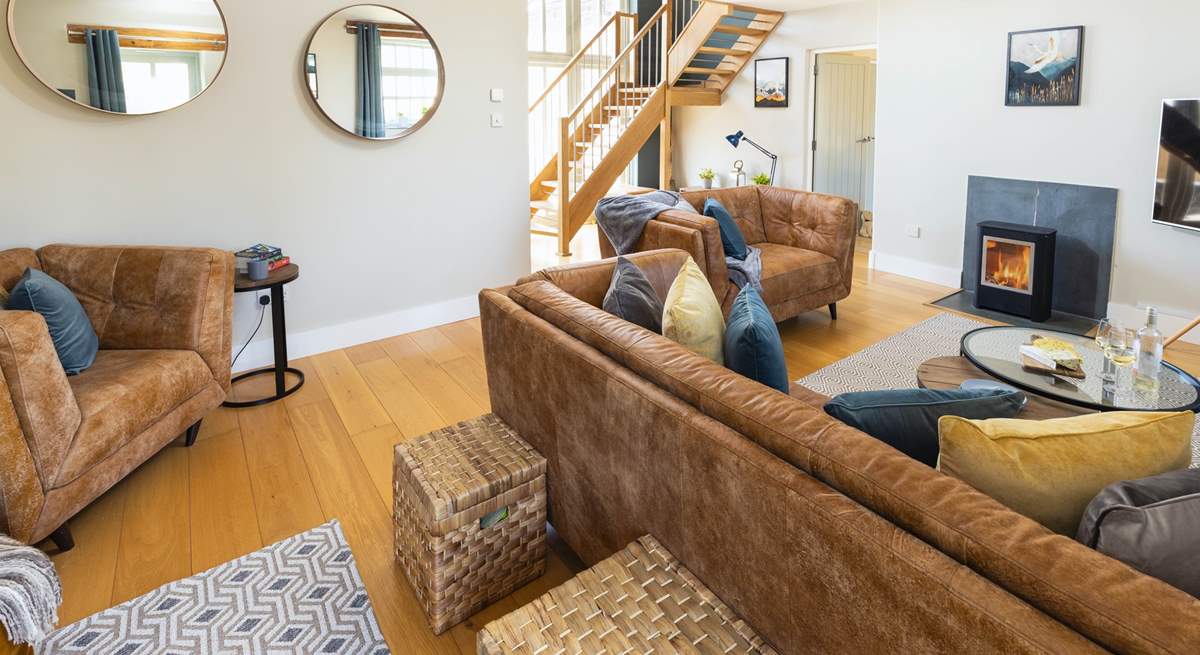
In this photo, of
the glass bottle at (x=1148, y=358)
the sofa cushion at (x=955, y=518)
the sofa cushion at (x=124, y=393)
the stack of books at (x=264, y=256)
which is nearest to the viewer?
the sofa cushion at (x=955, y=518)

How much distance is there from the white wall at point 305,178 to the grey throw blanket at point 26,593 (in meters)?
2.04

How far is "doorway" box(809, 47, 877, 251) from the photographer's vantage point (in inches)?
273

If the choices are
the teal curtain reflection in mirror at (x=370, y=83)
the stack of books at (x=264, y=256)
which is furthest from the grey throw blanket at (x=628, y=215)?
the stack of books at (x=264, y=256)

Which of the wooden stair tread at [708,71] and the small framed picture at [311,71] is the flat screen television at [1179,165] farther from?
the small framed picture at [311,71]

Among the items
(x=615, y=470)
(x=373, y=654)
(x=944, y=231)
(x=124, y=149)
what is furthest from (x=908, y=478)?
(x=944, y=231)

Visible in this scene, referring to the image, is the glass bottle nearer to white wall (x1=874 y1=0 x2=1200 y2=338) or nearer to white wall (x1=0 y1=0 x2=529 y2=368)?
white wall (x1=874 y1=0 x2=1200 y2=338)

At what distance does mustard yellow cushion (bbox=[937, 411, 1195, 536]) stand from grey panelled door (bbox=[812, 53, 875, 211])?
608 cm

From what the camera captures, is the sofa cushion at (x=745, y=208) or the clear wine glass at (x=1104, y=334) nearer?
the clear wine glass at (x=1104, y=334)

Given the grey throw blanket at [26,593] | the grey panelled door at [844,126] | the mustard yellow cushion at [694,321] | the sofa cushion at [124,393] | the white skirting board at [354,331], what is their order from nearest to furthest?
the grey throw blanket at [26,593] < the mustard yellow cushion at [694,321] < the sofa cushion at [124,393] < the white skirting board at [354,331] < the grey panelled door at [844,126]

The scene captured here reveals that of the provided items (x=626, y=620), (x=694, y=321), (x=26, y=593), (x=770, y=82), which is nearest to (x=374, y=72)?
(x=694, y=321)

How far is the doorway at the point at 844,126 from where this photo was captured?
692 cm

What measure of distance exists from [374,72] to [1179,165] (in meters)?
4.49

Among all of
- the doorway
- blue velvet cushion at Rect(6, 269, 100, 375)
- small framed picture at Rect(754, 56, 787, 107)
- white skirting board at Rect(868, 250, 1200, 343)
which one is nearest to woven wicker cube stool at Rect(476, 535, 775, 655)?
blue velvet cushion at Rect(6, 269, 100, 375)

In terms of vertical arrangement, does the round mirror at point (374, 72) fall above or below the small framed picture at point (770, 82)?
below
